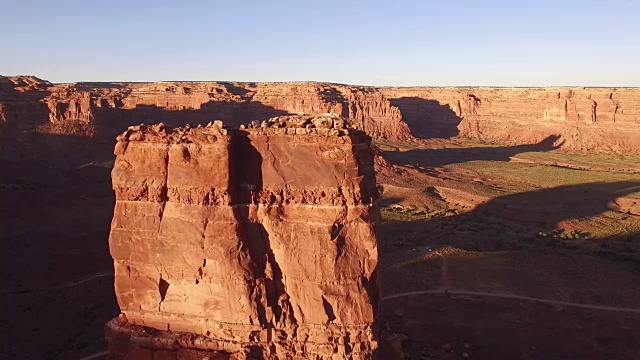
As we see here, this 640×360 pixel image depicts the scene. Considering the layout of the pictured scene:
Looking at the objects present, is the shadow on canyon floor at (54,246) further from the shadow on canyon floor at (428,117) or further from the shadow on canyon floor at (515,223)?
the shadow on canyon floor at (428,117)

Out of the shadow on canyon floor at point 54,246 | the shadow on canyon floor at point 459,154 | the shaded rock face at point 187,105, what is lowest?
the shadow on canyon floor at point 54,246

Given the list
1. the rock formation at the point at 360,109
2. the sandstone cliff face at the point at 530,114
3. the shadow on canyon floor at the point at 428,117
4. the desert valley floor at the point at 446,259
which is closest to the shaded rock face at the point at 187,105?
the rock formation at the point at 360,109

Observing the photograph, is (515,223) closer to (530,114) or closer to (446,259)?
(446,259)

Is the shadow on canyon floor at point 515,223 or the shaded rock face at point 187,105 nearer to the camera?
the shadow on canyon floor at point 515,223

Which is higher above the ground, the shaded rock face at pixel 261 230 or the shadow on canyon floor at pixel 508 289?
the shaded rock face at pixel 261 230

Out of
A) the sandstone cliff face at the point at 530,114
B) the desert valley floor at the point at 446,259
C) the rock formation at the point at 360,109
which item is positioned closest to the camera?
the desert valley floor at the point at 446,259

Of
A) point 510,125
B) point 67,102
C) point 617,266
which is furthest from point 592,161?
point 67,102
